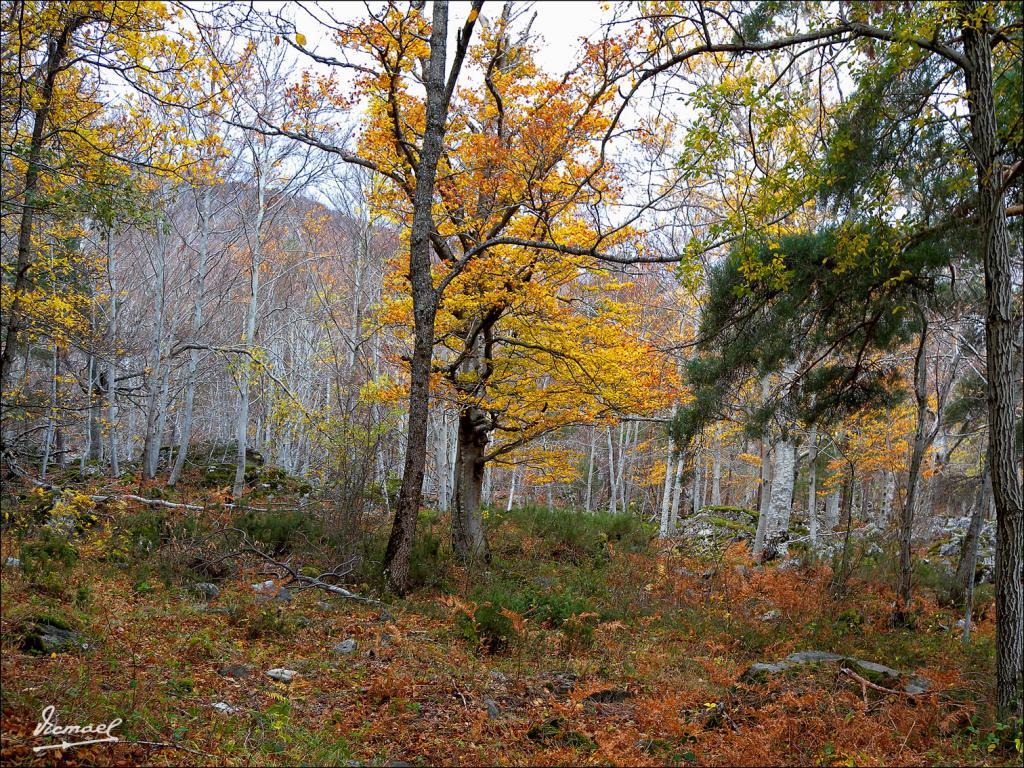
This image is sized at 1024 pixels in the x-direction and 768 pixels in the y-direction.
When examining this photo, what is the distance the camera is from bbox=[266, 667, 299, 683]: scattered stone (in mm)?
4686

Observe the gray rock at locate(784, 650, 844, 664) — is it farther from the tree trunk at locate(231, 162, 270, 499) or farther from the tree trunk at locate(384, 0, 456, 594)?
the tree trunk at locate(231, 162, 270, 499)

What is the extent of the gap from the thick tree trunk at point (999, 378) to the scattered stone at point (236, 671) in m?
5.53

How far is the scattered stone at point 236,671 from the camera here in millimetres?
4527

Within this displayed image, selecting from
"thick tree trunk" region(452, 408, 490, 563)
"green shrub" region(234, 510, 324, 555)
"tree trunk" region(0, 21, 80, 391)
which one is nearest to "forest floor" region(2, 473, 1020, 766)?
"green shrub" region(234, 510, 324, 555)

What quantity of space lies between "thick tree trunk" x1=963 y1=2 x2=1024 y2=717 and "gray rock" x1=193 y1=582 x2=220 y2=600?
23.5 feet

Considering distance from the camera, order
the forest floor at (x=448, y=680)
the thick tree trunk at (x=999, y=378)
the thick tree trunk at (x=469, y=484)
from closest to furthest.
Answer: the forest floor at (x=448, y=680) < the thick tree trunk at (x=999, y=378) < the thick tree trunk at (x=469, y=484)

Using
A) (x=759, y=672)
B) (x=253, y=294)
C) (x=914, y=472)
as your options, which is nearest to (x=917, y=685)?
(x=759, y=672)

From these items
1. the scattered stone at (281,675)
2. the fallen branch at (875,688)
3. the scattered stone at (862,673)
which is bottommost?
the scattered stone at (281,675)

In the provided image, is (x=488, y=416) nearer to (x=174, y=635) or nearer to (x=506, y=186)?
(x=506, y=186)

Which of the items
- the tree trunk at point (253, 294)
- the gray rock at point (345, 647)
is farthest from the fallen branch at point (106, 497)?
the tree trunk at point (253, 294)

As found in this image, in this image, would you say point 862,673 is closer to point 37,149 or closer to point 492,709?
point 492,709

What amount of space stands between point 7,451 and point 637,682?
599 centimetres

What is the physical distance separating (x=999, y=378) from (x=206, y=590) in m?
7.71

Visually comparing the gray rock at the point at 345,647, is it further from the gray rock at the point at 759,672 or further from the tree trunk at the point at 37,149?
the tree trunk at the point at 37,149
